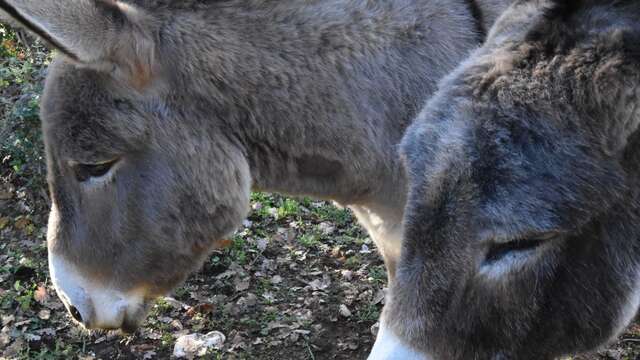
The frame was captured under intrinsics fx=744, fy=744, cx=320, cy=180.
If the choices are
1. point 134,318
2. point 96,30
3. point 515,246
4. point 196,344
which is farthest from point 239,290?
point 515,246

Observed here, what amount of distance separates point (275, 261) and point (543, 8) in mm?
3264

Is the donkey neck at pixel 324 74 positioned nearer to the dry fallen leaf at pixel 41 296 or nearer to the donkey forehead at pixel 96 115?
the donkey forehead at pixel 96 115

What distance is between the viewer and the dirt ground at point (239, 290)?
439cm

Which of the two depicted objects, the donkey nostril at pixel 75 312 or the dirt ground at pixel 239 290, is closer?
the donkey nostril at pixel 75 312

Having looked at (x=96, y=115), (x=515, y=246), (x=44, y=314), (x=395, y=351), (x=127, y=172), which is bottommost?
(x=44, y=314)

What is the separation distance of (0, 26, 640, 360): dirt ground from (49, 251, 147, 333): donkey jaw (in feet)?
3.66

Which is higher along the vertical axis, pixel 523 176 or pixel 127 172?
pixel 523 176

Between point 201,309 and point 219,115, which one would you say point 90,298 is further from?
point 201,309

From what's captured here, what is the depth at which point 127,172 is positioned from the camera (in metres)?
3.08

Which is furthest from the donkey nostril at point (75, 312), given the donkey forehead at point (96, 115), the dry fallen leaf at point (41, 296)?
the dry fallen leaf at point (41, 296)

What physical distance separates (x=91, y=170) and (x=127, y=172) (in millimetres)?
165

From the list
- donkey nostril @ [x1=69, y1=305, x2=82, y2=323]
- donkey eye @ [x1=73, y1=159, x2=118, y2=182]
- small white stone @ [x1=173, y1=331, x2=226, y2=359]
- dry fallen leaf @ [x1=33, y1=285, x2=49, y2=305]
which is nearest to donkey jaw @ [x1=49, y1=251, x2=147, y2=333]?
donkey nostril @ [x1=69, y1=305, x2=82, y2=323]

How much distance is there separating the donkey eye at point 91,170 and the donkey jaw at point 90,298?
0.40 m

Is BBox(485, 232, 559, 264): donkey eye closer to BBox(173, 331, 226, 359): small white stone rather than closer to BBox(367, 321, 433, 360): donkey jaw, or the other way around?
BBox(367, 321, 433, 360): donkey jaw
